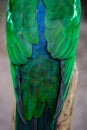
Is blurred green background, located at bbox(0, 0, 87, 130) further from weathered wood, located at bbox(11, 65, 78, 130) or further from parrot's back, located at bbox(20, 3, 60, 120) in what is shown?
parrot's back, located at bbox(20, 3, 60, 120)

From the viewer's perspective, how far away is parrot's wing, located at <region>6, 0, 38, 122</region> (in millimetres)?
2131

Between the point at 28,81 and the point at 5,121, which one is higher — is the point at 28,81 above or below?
above

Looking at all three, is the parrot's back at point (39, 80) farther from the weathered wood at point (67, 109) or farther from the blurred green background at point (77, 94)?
the blurred green background at point (77, 94)

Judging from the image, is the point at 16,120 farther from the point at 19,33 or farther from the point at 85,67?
the point at 85,67

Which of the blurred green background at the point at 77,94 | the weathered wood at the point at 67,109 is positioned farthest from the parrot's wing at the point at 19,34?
the blurred green background at the point at 77,94

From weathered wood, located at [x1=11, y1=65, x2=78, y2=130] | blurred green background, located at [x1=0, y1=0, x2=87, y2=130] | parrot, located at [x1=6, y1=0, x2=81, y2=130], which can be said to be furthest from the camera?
blurred green background, located at [x1=0, y1=0, x2=87, y2=130]

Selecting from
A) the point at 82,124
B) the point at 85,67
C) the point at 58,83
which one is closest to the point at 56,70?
the point at 58,83

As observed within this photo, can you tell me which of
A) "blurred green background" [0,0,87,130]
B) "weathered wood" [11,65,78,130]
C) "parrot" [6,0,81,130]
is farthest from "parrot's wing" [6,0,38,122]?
"blurred green background" [0,0,87,130]

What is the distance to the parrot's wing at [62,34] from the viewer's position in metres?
2.13

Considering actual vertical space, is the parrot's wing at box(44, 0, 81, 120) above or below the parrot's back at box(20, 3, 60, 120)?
above

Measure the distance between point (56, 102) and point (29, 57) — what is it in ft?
0.74

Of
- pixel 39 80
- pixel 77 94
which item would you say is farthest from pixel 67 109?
pixel 77 94

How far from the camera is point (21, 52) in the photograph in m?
2.13

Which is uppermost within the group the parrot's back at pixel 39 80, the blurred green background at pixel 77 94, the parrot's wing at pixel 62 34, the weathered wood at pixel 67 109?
the parrot's wing at pixel 62 34
